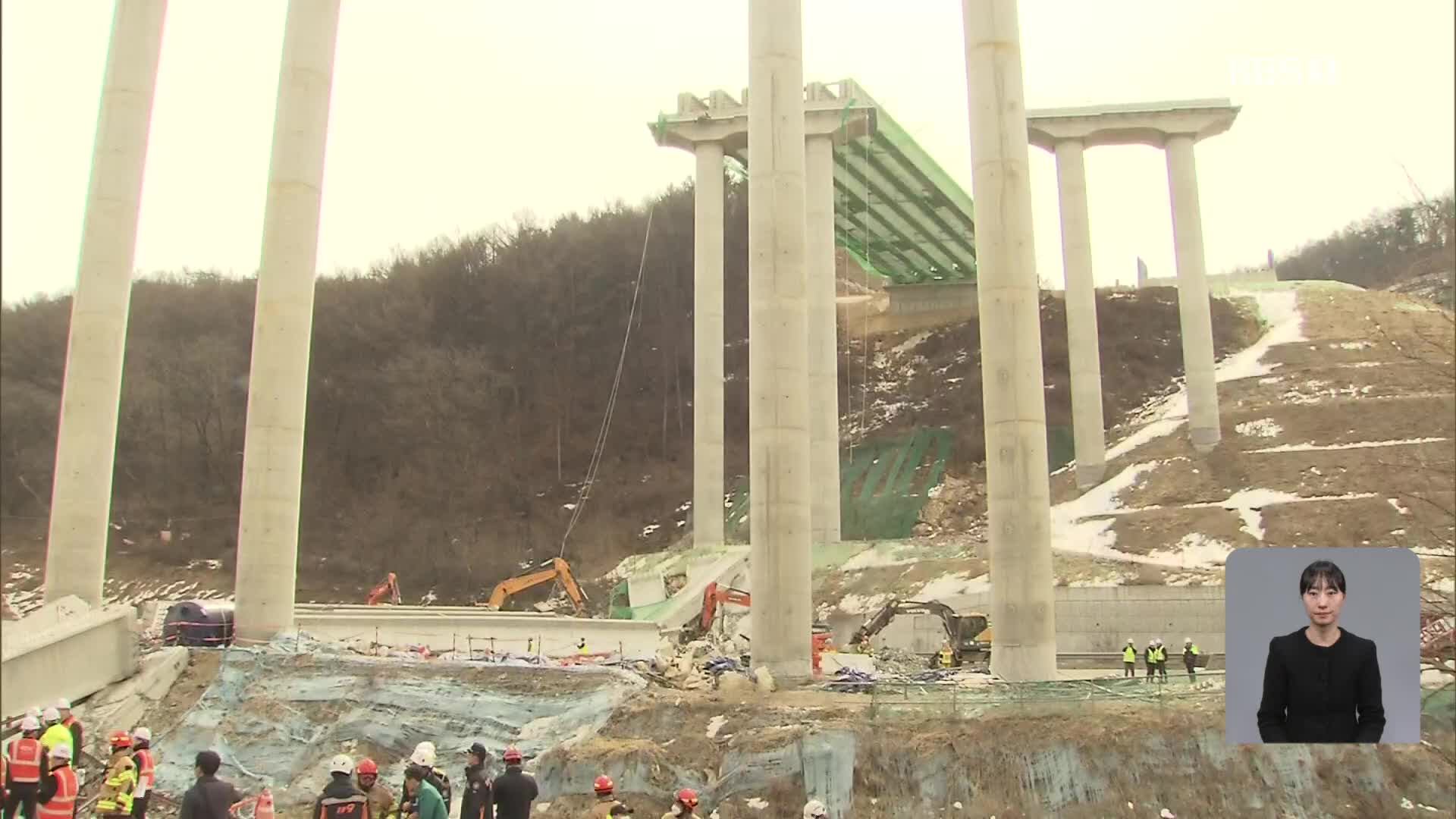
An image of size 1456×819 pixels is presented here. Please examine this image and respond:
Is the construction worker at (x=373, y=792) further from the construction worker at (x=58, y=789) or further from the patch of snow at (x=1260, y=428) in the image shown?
the patch of snow at (x=1260, y=428)

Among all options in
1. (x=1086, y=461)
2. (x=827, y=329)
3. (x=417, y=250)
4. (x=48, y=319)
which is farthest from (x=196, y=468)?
(x=1086, y=461)

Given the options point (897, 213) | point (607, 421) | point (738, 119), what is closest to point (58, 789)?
point (738, 119)

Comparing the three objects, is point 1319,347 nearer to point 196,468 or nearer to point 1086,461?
point 1086,461

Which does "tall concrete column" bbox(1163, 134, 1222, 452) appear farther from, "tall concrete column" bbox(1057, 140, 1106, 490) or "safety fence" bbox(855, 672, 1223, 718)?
"safety fence" bbox(855, 672, 1223, 718)

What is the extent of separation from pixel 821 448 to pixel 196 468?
43578 mm

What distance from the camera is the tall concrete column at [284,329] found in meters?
23.0

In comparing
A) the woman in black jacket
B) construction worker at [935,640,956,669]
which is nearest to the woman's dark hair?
the woman in black jacket

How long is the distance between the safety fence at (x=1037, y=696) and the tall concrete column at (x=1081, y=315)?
31.2m

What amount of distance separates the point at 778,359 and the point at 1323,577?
15.9m

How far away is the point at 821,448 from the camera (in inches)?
1597

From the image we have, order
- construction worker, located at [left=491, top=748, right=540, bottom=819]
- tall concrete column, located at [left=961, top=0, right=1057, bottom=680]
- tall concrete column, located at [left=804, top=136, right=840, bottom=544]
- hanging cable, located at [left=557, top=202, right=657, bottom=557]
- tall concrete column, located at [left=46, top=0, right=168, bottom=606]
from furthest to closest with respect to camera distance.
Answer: hanging cable, located at [left=557, top=202, right=657, bottom=557]
tall concrete column, located at [left=804, top=136, right=840, bottom=544]
tall concrete column, located at [left=46, top=0, right=168, bottom=606]
tall concrete column, located at [left=961, top=0, right=1057, bottom=680]
construction worker, located at [left=491, top=748, right=540, bottom=819]

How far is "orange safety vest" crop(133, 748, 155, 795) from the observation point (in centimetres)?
1042

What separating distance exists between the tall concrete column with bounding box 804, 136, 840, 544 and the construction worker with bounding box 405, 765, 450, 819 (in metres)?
30.5

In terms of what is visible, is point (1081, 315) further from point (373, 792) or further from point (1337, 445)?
point (373, 792)
